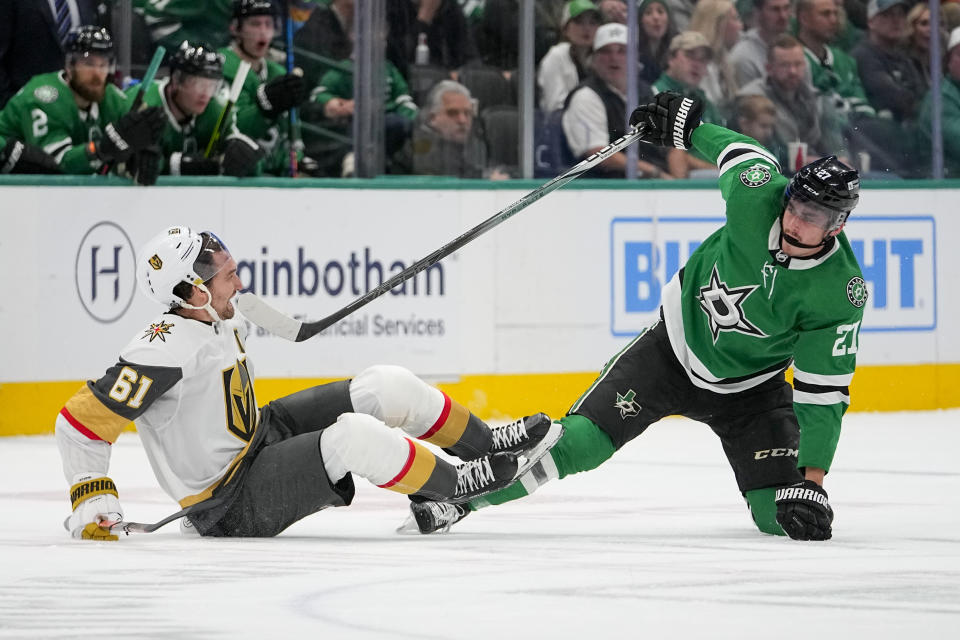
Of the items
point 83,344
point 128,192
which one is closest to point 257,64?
point 128,192

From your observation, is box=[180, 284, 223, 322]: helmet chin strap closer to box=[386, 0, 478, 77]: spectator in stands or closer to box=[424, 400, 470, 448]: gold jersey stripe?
box=[424, 400, 470, 448]: gold jersey stripe

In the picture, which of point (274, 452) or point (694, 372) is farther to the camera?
point (694, 372)

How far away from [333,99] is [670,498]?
306cm

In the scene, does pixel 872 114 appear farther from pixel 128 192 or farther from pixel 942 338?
pixel 128 192

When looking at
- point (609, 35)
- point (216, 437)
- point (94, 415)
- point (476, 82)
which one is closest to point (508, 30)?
point (476, 82)

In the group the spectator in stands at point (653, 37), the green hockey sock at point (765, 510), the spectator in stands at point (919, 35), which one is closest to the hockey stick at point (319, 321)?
the green hockey sock at point (765, 510)

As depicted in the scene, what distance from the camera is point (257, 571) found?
322 centimetres

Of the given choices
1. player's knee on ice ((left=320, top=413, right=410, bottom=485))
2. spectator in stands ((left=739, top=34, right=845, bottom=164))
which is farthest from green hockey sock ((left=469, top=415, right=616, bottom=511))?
spectator in stands ((left=739, top=34, right=845, bottom=164))

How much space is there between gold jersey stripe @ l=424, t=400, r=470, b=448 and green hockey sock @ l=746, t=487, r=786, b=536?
29.7 inches

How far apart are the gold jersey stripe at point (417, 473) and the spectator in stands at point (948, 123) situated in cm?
493

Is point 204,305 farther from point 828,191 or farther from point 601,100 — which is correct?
point 601,100

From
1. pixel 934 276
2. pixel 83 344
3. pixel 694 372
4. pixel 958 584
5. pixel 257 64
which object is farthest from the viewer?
pixel 934 276

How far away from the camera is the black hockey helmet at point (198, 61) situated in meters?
6.69

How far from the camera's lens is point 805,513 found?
3.76 meters
